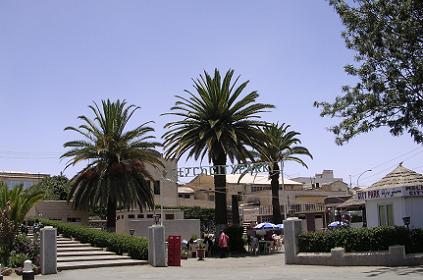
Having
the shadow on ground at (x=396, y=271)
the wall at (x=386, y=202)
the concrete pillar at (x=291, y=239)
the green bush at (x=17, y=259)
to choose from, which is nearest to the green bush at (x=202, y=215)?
the wall at (x=386, y=202)

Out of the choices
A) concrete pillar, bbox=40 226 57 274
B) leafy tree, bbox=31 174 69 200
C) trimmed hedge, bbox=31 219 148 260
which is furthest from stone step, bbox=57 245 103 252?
leafy tree, bbox=31 174 69 200

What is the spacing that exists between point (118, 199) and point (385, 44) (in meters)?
22.2

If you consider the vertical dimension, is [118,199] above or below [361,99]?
below

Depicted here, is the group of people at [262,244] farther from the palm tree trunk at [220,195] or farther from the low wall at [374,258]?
the low wall at [374,258]

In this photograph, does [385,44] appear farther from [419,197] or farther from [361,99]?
[419,197]

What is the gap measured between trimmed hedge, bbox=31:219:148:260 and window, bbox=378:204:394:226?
10978 mm

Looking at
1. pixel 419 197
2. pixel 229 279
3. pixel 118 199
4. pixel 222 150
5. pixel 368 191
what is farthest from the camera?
pixel 118 199

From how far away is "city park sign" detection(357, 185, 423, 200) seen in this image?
24.8m

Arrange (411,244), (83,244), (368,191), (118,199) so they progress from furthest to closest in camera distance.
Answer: (118,199)
(83,244)
(368,191)
(411,244)

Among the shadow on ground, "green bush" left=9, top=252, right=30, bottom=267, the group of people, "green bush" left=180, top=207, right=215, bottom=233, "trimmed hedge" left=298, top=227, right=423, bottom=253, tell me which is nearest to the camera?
the shadow on ground

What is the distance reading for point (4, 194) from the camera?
25250 millimetres

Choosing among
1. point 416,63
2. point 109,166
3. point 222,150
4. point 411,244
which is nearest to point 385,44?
point 416,63

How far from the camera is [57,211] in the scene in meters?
42.8

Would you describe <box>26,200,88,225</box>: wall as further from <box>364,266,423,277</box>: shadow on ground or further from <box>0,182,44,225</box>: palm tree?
<box>364,266,423,277</box>: shadow on ground
